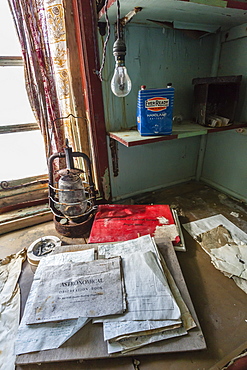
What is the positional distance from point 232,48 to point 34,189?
1489 mm

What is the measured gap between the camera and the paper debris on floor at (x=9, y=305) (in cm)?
61

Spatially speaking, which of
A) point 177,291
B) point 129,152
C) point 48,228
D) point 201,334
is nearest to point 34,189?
point 48,228

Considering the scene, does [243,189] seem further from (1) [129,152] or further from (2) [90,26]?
(2) [90,26]

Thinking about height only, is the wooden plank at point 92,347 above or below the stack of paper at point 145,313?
below

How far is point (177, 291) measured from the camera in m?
0.74

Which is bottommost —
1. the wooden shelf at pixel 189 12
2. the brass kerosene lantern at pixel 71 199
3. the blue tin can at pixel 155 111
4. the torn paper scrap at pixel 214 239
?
the torn paper scrap at pixel 214 239

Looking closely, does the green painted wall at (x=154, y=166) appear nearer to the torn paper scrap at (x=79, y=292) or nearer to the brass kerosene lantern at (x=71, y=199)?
the brass kerosene lantern at (x=71, y=199)

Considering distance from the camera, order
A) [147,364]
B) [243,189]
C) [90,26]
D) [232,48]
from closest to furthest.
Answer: [147,364]
[90,26]
[232,48]
[243,189]

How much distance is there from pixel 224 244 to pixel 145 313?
0.54 m

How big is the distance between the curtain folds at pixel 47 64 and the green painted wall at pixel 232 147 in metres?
0.97

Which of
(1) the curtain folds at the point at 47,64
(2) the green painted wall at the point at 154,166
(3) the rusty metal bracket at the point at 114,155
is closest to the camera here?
(1) the curtain folds at the point at 47,64

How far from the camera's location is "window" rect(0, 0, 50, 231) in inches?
41.0

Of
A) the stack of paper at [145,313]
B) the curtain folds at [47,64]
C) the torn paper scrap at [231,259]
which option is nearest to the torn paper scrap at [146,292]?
the stack of paper at [145,313]

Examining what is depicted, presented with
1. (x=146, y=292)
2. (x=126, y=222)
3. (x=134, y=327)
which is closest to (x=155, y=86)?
(x=126, y=222)
